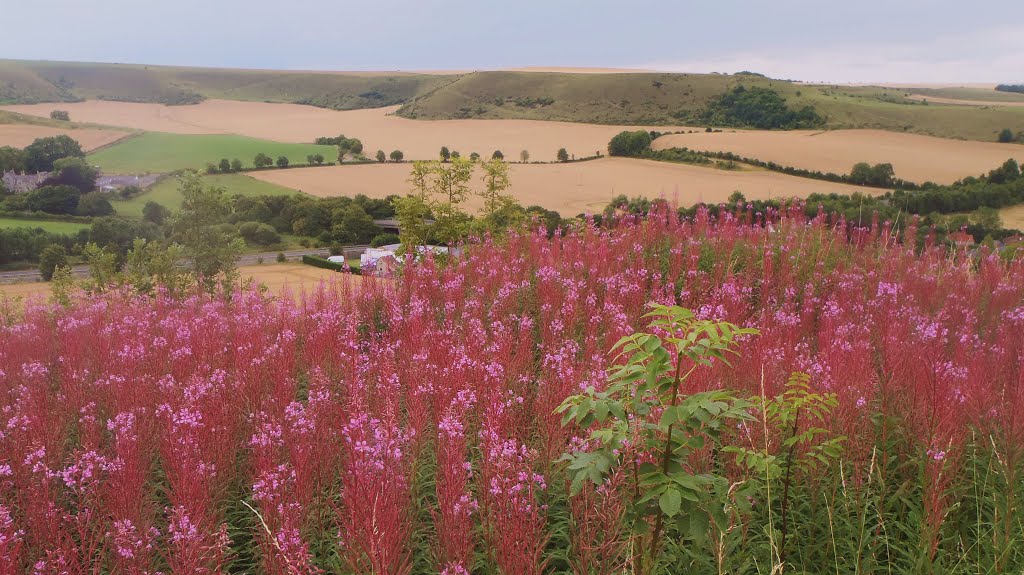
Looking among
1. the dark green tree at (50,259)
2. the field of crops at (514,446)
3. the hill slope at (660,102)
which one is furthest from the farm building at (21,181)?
the hill slope at (660,102)

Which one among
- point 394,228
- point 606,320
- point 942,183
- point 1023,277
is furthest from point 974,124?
point 606,320

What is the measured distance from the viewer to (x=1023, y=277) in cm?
930

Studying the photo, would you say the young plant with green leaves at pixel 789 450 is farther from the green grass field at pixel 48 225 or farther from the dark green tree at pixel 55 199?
the dark green tree at pixel 55 199

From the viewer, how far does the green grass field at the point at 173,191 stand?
55125 mm

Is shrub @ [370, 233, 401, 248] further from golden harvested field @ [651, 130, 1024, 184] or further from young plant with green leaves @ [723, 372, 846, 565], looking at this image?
young plant with green leaves @ [723, 372, 846, 565]

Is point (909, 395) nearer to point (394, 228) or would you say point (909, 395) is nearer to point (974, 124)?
point (394, 228)

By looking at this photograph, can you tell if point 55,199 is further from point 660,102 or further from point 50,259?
point 660,102

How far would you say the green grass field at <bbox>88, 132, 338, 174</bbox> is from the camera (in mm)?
Answer: 70688

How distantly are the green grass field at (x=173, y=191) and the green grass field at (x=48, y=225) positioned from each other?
163 inches

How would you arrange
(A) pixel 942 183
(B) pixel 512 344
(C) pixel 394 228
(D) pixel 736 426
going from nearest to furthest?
1. (D) pixel 736 426
2. (B) pixel 512 344
3. (A) pixel 942 183
4. (C) pixel 394 228

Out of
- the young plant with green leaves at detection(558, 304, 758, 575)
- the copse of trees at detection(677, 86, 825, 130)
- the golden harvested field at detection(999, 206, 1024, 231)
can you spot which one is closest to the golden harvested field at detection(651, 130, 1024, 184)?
the copse of trees at detection(677, 86, 825, 130)

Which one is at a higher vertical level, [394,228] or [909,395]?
[909,395]

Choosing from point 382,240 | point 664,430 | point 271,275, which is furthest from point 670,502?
point 382,240

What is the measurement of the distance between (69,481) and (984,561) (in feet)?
19.0
